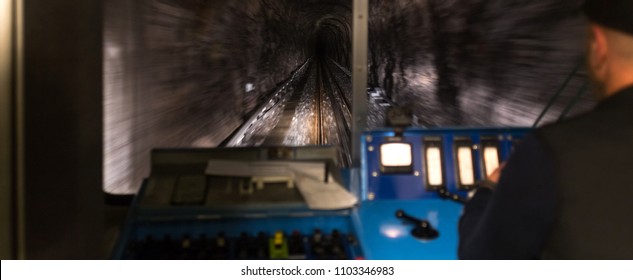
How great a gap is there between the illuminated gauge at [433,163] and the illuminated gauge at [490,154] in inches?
7.6

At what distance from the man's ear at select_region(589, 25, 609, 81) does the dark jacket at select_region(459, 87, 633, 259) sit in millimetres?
116

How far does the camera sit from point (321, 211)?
1729 mm

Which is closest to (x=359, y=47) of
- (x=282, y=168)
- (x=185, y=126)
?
(x=282, y=168)

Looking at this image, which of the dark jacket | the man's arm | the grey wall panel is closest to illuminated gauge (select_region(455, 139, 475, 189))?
the man's arm

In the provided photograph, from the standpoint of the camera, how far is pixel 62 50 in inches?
47.1

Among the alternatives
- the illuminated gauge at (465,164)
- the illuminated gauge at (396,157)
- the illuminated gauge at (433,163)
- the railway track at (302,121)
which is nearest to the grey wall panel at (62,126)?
the illuminated gauge at (396,157)

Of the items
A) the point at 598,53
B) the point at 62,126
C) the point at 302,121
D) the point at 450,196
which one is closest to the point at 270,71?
the point at 302,121

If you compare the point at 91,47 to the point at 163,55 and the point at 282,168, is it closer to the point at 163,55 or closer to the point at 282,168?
the point at 282,168

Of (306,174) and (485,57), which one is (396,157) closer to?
(306,174)

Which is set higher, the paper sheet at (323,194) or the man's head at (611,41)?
the man's head at (611,41)

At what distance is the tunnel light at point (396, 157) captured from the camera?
1.99 metres

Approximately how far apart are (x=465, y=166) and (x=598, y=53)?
95 cm

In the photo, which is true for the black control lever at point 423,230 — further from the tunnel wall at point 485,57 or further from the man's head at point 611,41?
the tunnel wall at point 485,57

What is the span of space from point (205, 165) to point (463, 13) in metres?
4.44
